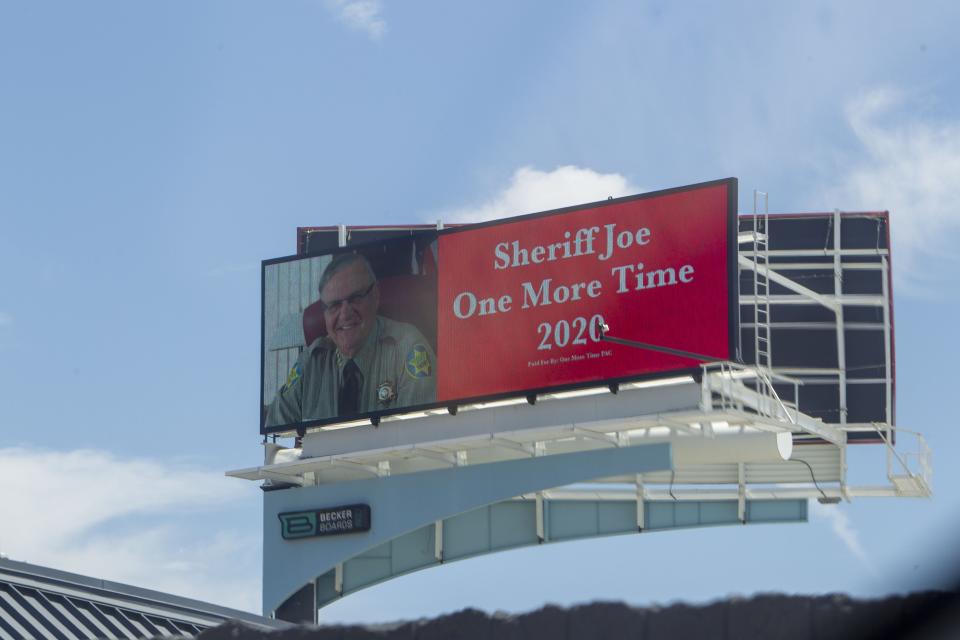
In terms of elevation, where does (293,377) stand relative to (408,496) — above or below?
above

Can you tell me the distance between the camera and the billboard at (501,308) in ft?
77.6

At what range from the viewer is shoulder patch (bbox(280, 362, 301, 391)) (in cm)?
2750

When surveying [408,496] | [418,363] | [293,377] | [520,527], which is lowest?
[520,527]

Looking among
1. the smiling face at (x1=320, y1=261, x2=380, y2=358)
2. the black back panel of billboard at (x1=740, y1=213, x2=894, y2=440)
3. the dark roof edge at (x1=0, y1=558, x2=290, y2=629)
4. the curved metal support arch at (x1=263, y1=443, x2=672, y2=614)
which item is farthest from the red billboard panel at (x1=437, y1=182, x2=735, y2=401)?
the dark roof edge at (x1=0, y1=558, x2=290, y2=629)

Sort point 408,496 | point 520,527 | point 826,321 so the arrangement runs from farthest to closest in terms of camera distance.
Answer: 1. point 826,321
2. point 520,527
3. point 408,496

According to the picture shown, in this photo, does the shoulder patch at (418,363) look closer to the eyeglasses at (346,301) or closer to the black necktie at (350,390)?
the black necktie at (350,390)

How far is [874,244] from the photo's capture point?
29781 millimetres

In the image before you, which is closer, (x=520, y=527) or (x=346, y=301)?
(x=346, y=301)

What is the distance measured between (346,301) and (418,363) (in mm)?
2000

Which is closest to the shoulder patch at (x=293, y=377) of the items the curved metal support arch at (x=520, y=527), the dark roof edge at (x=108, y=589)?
the curved metal support arch at (x=520, y=527)

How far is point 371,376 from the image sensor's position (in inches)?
1045

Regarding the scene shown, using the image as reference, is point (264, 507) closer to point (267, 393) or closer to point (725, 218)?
point (267, 393)

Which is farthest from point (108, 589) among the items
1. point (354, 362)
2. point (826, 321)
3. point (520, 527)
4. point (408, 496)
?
point (826, 321)

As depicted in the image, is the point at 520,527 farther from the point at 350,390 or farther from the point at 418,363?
the point at 350,390
